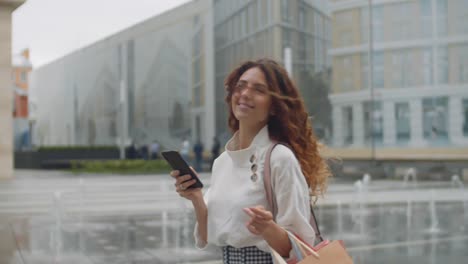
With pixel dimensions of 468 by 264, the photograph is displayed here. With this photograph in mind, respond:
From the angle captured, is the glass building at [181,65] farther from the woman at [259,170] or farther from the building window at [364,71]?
the woman at [259,170]

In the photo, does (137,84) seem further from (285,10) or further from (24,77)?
(285,10)

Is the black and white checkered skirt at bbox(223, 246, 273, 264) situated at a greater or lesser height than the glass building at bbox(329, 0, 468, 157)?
lesser

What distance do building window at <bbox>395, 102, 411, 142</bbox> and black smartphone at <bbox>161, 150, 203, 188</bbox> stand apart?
922 inches

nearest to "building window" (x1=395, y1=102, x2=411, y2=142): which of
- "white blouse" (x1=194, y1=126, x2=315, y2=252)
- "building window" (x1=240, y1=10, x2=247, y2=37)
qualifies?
"building window" (x1=240, y1=10, x2=247, y2=37)

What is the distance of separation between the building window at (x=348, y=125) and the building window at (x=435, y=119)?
9.97 feet

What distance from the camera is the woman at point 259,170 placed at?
201 centimetres

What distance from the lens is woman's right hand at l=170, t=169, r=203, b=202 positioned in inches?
84.9

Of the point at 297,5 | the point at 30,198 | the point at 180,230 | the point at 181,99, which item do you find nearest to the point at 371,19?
the point at 297,5

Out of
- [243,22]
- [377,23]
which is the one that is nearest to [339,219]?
[377,23]

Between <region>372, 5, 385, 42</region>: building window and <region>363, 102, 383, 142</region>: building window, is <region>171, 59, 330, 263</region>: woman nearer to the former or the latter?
<region>363, 102, 383, 142</region>: building window

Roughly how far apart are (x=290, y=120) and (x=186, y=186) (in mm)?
424

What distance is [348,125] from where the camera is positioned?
2616cm

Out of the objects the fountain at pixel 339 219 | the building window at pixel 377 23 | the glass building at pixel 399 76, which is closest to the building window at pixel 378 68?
the glass building at pixel 399 76

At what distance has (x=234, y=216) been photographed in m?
2.10
